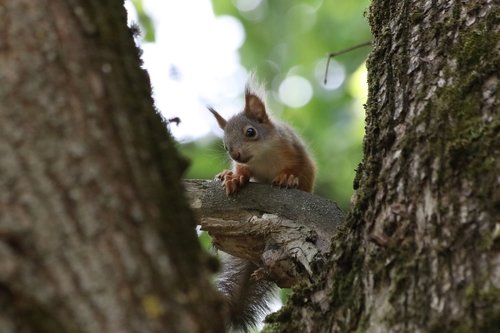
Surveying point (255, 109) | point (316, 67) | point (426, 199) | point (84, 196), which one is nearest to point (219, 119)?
point (255, 109)

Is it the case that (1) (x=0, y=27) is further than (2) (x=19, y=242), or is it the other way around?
(1) (x=0, y=27)

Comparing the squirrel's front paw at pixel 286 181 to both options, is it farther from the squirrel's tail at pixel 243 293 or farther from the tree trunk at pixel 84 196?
the tree trunk at pixel 84 196

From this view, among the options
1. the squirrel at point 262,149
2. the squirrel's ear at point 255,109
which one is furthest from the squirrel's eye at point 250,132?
the squirrel's ear at point 255,109

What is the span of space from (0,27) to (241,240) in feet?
7.28

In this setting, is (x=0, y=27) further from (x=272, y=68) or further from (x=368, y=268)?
(x=272, y=68)

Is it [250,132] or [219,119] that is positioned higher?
[219,119]

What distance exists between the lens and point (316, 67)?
916cm

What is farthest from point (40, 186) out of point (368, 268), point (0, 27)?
point (368, 268)

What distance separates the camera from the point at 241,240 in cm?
367

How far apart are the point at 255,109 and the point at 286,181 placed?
120 cm

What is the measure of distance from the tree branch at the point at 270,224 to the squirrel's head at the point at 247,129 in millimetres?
1590

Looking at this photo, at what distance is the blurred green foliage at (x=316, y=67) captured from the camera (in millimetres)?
7445

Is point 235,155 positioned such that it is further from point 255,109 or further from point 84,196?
point 84,196

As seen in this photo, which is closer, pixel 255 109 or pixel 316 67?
pixel 255 109
